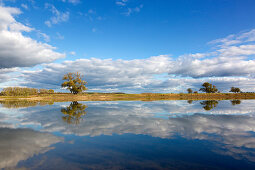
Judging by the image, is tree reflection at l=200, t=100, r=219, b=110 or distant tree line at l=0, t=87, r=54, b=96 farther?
distant tree line at l=0, t=87, r=54, b=96

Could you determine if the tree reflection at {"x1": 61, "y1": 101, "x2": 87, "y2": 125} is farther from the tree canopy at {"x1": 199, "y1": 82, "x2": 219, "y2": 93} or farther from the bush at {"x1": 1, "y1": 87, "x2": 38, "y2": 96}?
the bush at {"x1": 1, "y1": 87, "x2": 38, "y2": 96}

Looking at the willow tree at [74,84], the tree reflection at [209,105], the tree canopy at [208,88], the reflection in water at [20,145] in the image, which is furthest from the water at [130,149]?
the tree canopy at [208,88]

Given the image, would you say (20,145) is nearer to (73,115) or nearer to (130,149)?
(130,149)

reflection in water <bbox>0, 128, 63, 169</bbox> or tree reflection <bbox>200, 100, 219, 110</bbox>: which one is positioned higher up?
reflection in water <bbox>0, 128, 63, 169</bbox>

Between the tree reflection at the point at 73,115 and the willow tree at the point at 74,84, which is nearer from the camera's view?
the tree reflection at the point at 73,115

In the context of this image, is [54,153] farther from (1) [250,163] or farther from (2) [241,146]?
(2) [241,146]

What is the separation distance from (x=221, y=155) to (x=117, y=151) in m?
5.32

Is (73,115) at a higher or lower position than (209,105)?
higher

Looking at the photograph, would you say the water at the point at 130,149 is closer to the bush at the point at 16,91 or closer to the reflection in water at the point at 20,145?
the reflection in water at the point at 20,145

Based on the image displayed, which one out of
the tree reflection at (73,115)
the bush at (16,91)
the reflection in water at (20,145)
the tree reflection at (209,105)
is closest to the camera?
the reflection in water at (20,145)

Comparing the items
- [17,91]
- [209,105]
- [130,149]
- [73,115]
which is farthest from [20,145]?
[17,91]

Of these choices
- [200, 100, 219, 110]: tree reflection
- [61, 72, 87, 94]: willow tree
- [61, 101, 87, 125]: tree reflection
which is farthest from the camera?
[61, 72, 87, 94]: willow tree

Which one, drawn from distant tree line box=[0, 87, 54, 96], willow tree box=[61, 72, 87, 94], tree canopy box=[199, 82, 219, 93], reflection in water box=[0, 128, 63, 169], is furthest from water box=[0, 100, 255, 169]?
distant tree line box=[0, 87, 54, 96]

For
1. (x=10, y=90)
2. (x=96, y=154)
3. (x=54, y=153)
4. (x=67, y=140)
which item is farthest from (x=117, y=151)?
(x=10, y=90)
